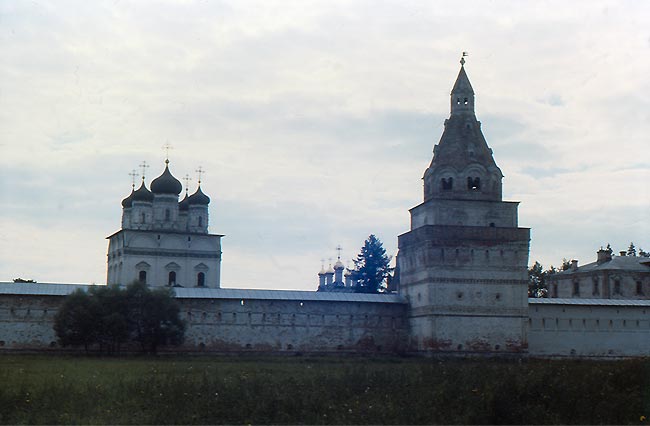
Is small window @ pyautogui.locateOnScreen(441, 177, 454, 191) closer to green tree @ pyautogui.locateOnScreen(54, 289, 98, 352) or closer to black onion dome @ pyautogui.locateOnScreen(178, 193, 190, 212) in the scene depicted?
green tree @ pyautogui.locateOnScreen(54, 289, 98, 352)

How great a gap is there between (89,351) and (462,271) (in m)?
15.5

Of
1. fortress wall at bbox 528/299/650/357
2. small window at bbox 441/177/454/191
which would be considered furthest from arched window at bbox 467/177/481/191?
fortress wall at bbox 528/299/650/357

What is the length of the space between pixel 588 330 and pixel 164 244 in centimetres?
2191

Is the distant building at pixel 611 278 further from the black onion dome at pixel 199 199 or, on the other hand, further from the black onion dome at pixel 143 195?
the black onion dome at pixel 143 195

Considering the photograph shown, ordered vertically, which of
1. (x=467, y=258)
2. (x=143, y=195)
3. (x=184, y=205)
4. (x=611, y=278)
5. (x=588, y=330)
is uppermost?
(x=143, y=195)

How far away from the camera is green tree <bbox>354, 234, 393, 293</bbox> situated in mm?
56906

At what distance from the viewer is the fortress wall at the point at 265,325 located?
119 feet

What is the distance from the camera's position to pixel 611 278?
5028 centimetres

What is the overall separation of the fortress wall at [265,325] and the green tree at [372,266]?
16.7 meters

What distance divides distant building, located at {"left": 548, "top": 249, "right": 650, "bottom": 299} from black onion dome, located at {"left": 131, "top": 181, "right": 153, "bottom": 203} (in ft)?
82.7

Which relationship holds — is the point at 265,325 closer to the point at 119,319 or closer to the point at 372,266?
the point at 119,319

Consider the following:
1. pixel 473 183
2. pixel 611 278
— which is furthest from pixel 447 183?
pixel 611 278

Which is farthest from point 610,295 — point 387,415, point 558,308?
point 387,415

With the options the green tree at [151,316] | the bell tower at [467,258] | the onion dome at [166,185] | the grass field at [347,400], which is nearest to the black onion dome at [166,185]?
the onion dome at [166,185]
